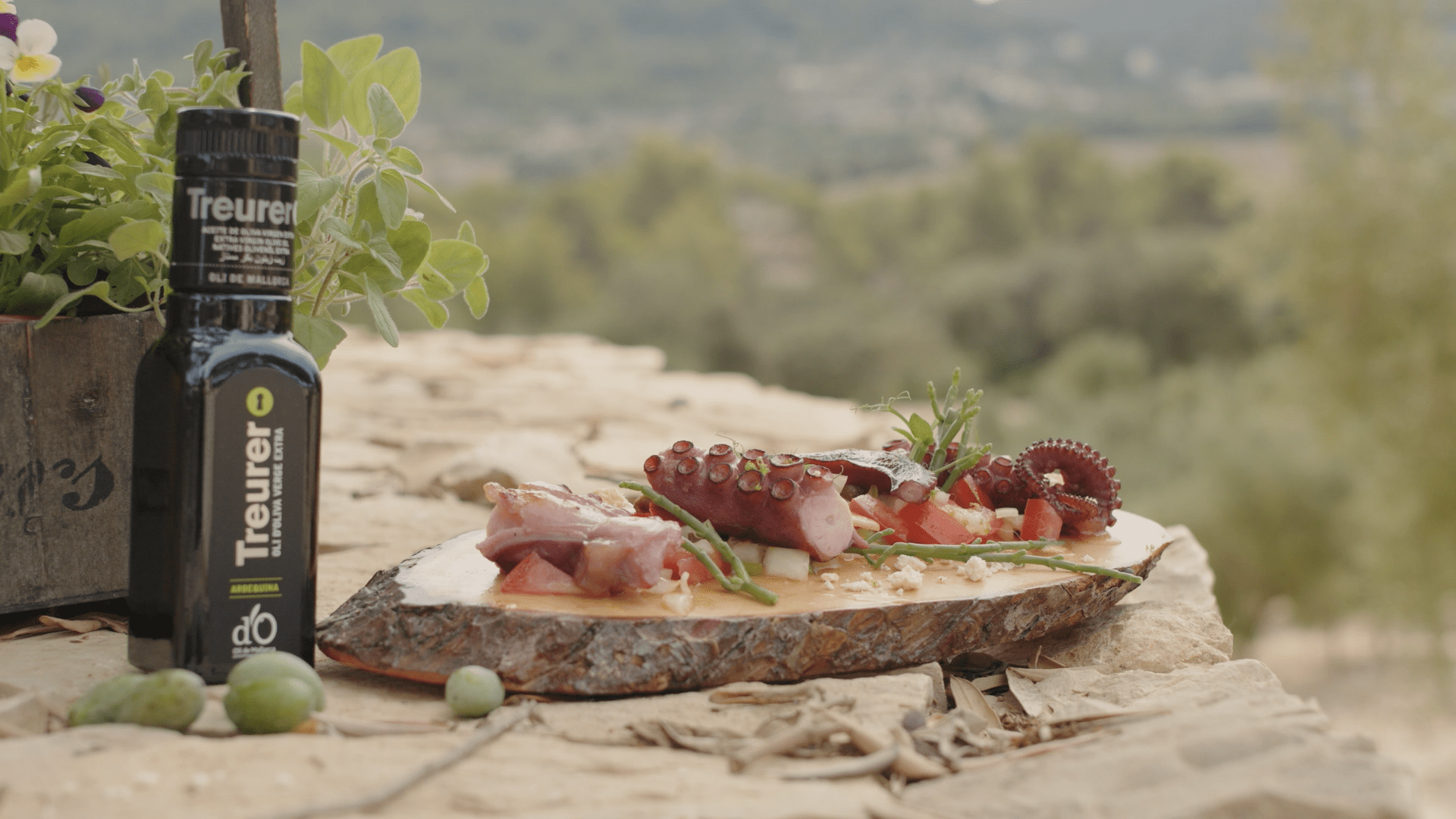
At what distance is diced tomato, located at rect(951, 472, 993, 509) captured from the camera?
7.22 feet

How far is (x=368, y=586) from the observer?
176 centimetres

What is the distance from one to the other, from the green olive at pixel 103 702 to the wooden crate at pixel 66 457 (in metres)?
0.50

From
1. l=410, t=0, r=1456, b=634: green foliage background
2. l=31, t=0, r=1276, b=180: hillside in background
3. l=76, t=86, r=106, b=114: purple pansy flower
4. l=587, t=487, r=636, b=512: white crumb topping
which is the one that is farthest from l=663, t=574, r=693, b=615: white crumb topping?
l=31, t=0, r=1276, b=180: hillside in background

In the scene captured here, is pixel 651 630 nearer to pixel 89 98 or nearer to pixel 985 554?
pixel 985 554

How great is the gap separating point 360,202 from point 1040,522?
1283 millimetres

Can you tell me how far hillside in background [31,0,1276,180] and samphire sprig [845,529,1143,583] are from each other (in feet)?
113

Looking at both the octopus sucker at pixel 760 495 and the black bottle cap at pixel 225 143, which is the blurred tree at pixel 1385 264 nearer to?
the octopus sucker at pixel 760 495

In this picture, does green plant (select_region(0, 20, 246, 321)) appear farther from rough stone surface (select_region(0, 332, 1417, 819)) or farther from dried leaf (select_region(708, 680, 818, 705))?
dried leaf (select_region(708, 680, 818, 705))

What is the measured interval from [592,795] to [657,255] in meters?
30.5

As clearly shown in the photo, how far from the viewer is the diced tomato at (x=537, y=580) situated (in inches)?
67.9

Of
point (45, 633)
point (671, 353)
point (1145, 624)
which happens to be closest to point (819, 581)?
point (1145, 624)

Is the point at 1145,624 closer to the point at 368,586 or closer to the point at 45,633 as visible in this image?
the point at 368,586

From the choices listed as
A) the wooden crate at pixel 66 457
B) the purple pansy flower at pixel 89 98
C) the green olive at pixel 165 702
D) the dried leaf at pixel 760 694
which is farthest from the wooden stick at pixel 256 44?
the dried leaf at pixel 760 694

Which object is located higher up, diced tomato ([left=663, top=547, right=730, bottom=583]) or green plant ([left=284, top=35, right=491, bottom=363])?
green plant ([left=284, top=35, right=491, bottom=363])
